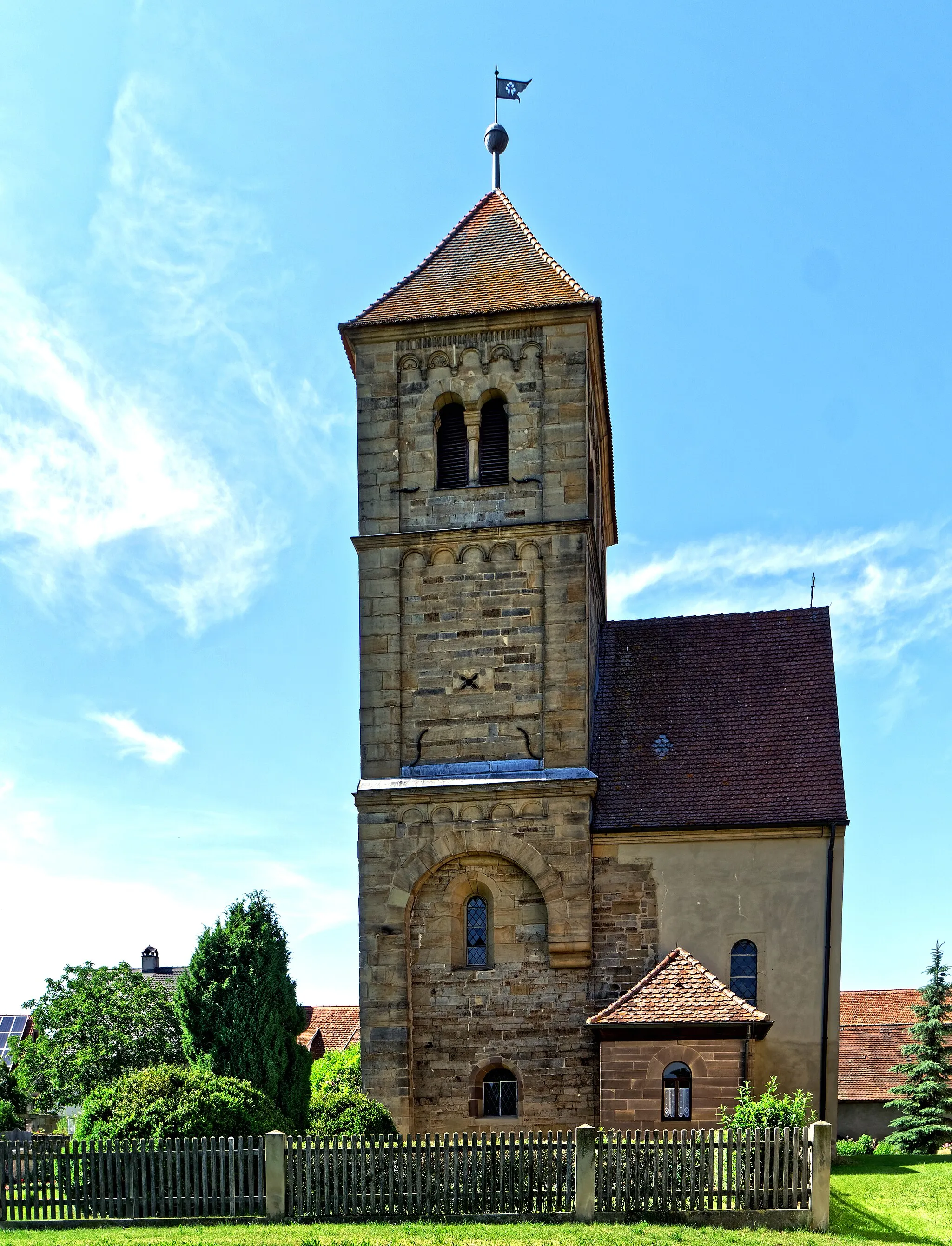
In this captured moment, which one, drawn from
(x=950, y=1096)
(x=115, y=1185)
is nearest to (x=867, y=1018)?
(x=950, y=1096)

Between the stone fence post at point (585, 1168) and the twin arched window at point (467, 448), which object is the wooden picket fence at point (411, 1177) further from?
the twin arched window at point (467, 448)

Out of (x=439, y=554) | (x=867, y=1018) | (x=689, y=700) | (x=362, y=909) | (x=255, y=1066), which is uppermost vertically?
(x=439, y=554)

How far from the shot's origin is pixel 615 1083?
18.9 metres

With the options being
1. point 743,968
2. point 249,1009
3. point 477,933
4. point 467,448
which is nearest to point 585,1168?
point 743,968

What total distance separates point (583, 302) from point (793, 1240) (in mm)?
15206

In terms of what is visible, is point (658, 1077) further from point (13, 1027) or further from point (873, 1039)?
point (13, 1027)

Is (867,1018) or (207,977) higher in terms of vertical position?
(207,977)

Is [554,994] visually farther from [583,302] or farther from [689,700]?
[583,302]

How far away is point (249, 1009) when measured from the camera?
847 inches

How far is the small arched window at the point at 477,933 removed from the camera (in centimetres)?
2138

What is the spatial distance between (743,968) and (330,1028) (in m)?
30.5

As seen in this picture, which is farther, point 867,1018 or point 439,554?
point 867,1018

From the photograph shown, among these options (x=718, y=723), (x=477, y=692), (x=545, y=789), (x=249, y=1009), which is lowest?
(x=249, y=1009)

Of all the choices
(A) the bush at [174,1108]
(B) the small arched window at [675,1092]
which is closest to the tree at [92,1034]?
(A) the bush at [174,1108]
